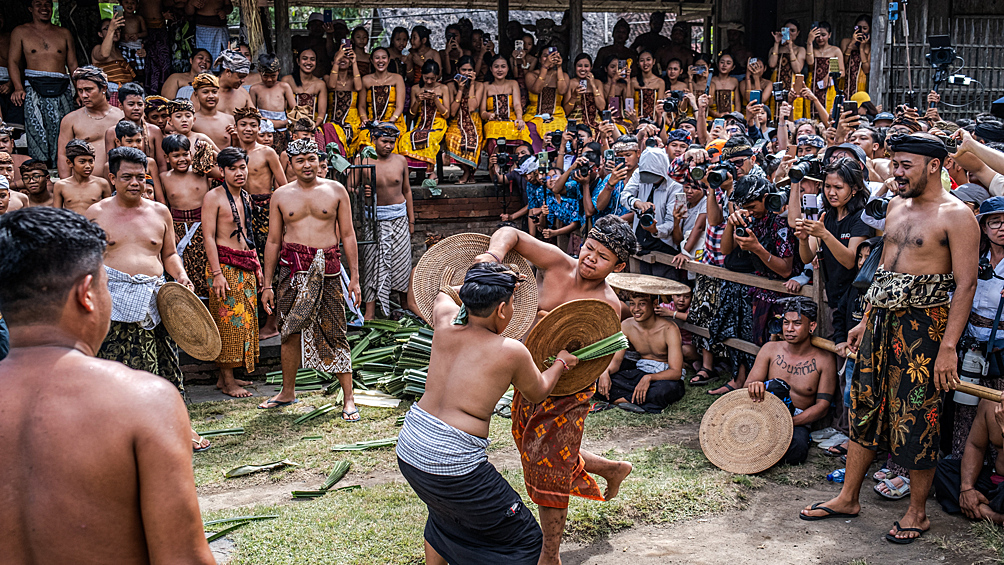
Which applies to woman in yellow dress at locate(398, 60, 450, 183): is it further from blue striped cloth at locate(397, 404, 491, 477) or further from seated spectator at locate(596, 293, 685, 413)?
blue striped cloth at locate(397, 404, 491, 477)

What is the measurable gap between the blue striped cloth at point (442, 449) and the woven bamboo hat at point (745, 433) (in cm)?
235

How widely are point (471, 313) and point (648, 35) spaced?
11.0 metres

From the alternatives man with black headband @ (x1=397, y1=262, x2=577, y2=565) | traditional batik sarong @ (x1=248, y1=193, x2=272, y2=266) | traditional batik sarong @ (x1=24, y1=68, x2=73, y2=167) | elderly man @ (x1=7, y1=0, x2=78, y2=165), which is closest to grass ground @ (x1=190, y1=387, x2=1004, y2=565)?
man with black headband @ (x1=397, y1=262, x2=577, y2=565)

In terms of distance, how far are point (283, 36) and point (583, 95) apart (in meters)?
4.17

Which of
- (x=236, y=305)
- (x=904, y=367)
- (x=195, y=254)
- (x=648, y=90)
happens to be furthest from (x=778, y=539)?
(x=648, y=90)

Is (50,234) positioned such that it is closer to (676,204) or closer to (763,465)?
(763,465)

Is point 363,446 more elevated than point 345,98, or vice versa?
point 345,98

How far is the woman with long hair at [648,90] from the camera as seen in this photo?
38.2ft

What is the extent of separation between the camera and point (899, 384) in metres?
4.07

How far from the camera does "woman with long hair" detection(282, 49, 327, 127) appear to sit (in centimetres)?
1016

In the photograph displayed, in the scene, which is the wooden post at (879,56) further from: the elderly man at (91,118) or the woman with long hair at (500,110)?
the elderly man at (91,118)

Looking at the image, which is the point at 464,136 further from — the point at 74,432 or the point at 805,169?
the point at 74,432

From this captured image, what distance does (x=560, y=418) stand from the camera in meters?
3.70

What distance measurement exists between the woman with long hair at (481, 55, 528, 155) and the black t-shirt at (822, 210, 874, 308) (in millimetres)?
6362
